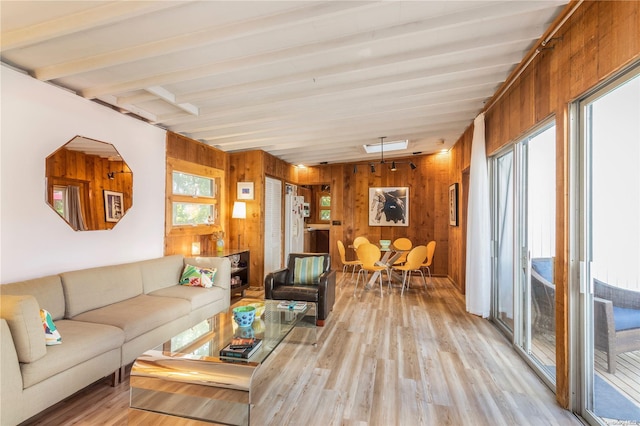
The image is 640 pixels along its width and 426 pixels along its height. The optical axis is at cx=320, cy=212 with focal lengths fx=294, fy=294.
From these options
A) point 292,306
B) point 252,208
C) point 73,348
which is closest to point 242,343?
point 292,306

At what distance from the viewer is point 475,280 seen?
3949 millimetres

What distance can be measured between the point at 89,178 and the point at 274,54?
2.37 meters

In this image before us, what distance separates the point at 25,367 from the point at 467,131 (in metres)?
5.92

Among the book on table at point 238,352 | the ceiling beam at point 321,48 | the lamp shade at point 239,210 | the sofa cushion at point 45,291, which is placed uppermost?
the ceiling beam at point 321,48

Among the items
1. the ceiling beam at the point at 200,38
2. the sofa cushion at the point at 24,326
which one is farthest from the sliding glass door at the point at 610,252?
the sofa cushion at the point at 24,326

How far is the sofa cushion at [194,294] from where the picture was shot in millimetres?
3309

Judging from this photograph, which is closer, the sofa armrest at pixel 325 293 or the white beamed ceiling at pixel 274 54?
the white beamed ceiling at pixel 274 54

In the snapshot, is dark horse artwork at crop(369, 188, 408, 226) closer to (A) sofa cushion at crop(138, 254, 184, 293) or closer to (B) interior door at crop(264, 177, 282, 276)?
(B) interior door at crop(264, 177, 282, 276)

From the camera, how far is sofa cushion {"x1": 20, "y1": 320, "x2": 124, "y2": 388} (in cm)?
182

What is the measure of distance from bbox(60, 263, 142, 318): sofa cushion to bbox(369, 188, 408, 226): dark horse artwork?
5337mm

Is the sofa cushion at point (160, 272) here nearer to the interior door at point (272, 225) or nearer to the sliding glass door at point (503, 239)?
the interior door at point (272, 225)

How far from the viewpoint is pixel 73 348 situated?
203cm

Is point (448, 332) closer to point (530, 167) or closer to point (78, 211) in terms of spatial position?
A: point (530, 167)

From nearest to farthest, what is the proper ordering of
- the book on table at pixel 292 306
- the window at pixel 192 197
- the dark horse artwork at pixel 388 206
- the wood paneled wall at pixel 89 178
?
the wood paneled wall at pixel 89 178 < the book on table at pixel 292 306 < the window at pixel 192 197 < the dark horse artwork at pixel 388 206
